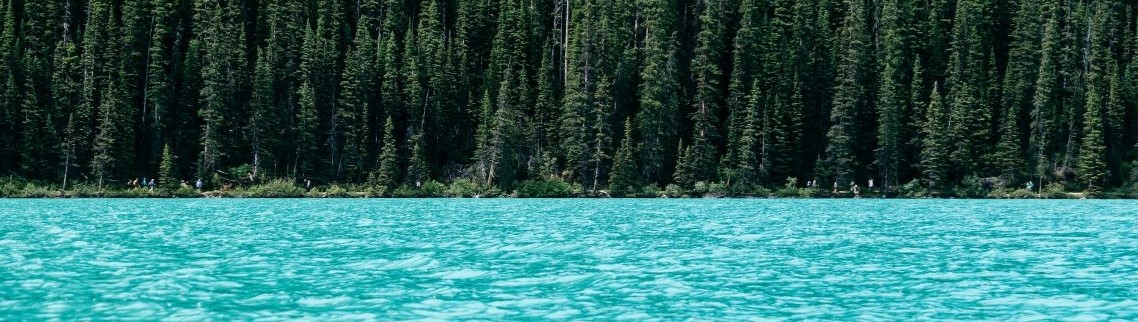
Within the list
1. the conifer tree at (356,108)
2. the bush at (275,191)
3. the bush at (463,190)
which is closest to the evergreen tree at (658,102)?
the bush at (463,190)

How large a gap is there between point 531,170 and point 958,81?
45792 millimetres

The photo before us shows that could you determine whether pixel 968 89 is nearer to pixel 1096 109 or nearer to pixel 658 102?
pixel 1096 109

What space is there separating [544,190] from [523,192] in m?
Result: 1.78

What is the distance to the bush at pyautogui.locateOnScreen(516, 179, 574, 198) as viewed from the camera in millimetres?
84438

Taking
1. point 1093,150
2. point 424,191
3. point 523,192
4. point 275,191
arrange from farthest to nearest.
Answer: point 1093,150, point 424,191, point 523,192, point 275,191

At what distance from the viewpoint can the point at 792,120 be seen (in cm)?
9881

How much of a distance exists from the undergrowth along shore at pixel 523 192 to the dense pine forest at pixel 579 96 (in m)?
0.96

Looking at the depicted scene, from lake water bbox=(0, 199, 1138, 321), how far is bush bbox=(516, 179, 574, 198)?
52963 mm

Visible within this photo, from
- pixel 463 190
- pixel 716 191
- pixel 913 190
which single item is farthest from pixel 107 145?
pixel 913 190

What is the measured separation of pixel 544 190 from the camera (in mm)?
84500

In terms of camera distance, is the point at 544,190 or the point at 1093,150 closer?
the point at 544,190

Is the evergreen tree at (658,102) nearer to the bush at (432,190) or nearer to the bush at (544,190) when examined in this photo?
the bush at (544,190)

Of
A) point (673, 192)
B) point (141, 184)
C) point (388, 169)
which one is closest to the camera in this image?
point (673, 192)

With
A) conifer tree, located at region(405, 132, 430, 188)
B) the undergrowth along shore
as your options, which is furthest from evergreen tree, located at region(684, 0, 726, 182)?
conifer tree, located at region(405, 132, 430, 188)
